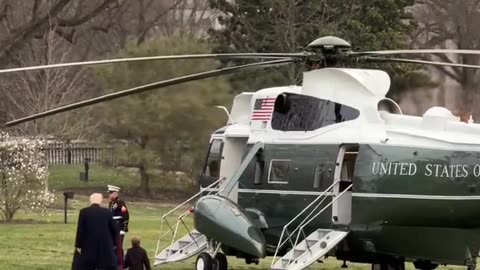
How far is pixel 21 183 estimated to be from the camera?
28453 millimetres

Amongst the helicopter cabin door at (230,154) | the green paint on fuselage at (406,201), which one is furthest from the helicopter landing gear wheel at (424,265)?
the helicopter cabin door at (230,154)

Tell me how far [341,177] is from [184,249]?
3.66 m

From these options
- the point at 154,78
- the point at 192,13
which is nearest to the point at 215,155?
the point at 154,78

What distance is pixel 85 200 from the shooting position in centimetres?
3759

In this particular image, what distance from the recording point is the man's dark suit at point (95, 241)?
12352 mm

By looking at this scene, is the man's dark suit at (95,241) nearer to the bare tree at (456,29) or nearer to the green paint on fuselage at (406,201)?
the green paint on fuselage at (406,201)

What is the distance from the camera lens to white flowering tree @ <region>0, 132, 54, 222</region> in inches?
1113

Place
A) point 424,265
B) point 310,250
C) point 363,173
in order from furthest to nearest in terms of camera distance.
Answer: point 424,265
point 310,250
point 363,173

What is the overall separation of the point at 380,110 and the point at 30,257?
23.5ft

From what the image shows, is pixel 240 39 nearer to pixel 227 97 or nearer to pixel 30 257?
pixel 227 97

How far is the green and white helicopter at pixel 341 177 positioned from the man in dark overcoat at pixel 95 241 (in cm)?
155

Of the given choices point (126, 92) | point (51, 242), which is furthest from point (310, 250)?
point (51, 242)

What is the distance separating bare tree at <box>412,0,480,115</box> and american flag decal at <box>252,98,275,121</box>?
123 feet

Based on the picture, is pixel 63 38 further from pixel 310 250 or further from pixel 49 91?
pixel 310 250
